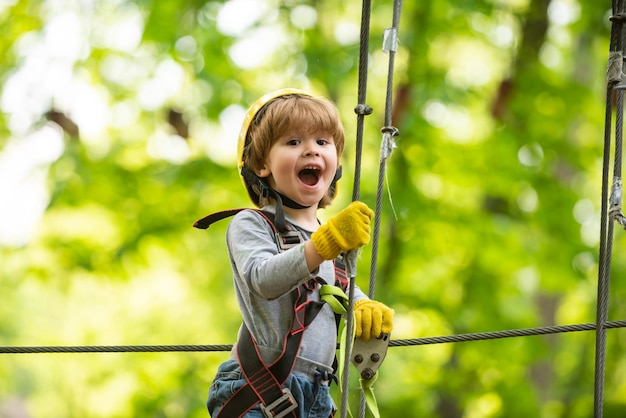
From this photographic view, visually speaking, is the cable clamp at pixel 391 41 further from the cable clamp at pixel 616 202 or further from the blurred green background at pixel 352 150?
the blurred green background at pixel 352 150

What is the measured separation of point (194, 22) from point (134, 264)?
1.80 metres

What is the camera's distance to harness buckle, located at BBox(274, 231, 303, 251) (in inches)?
77.0

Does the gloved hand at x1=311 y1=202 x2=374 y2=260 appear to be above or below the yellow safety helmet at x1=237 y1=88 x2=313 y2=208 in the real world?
below

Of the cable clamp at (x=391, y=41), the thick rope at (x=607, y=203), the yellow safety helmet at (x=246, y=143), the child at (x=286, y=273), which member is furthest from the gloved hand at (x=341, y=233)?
the thick rope at (x=607, y=203)

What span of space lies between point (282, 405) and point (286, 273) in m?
0.33

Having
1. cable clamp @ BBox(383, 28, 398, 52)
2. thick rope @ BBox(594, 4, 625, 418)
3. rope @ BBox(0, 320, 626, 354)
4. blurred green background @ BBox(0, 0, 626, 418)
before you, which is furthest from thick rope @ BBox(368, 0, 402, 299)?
blurred green background @ BBox(0, 0, 626, 418)

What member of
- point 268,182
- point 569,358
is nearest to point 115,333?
point 569,358

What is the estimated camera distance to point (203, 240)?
8.59 meters

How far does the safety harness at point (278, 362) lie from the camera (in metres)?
1.88

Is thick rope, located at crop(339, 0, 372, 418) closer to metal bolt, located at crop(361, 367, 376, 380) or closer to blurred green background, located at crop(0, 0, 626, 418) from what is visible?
metal bolt, located at crop(361, 367, 376, 380)

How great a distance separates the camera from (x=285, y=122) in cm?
201

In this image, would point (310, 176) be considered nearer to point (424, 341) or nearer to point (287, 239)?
point (287, 239)

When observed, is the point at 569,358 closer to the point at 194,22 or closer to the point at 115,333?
the point at 115,333

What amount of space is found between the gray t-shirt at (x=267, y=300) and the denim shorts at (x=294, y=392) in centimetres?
3
